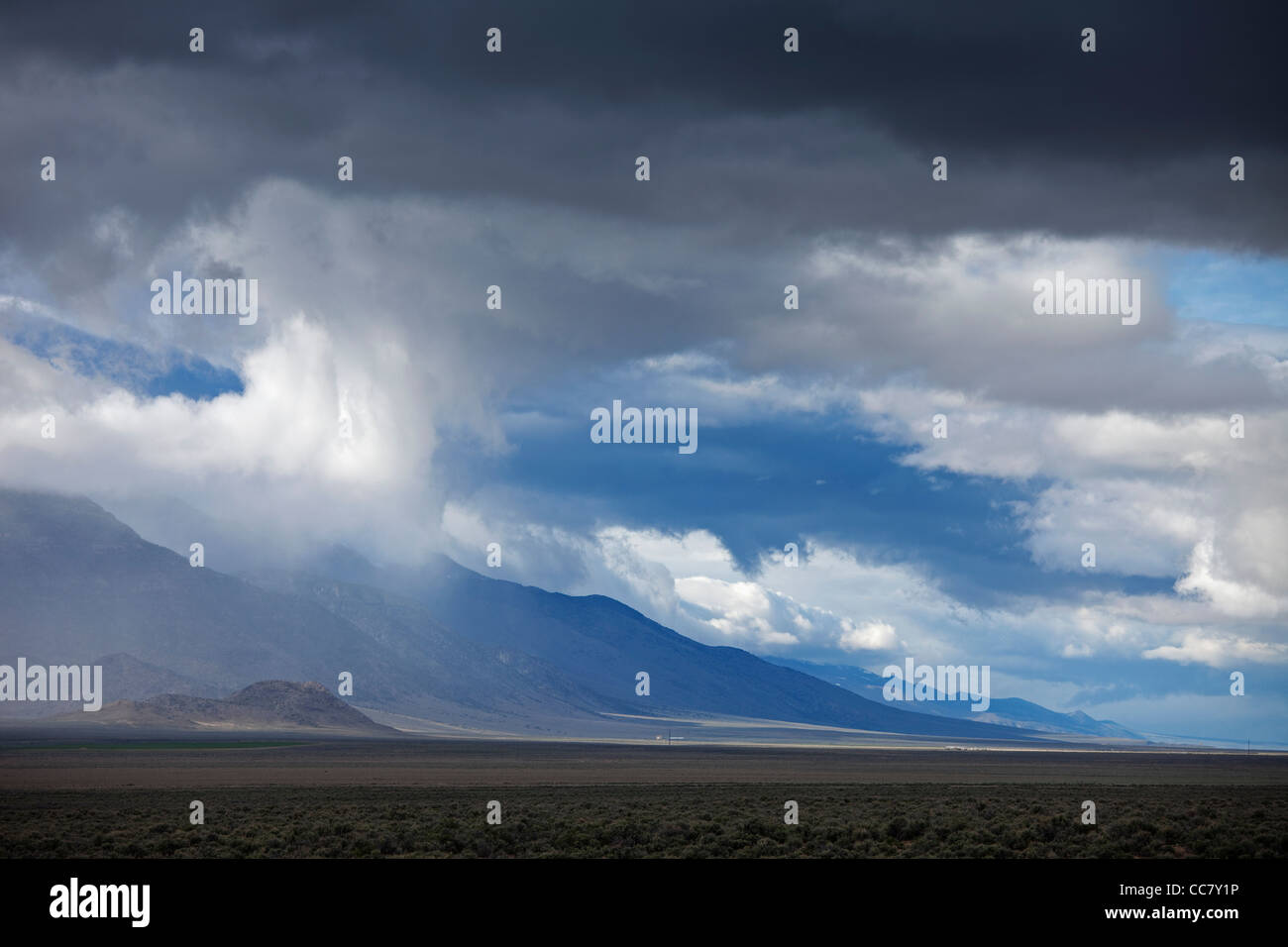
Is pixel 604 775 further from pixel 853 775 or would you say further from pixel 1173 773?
pixel 1173 773

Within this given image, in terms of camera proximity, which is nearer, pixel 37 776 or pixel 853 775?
pixel 37 776

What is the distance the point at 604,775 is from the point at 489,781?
14.5 metres
